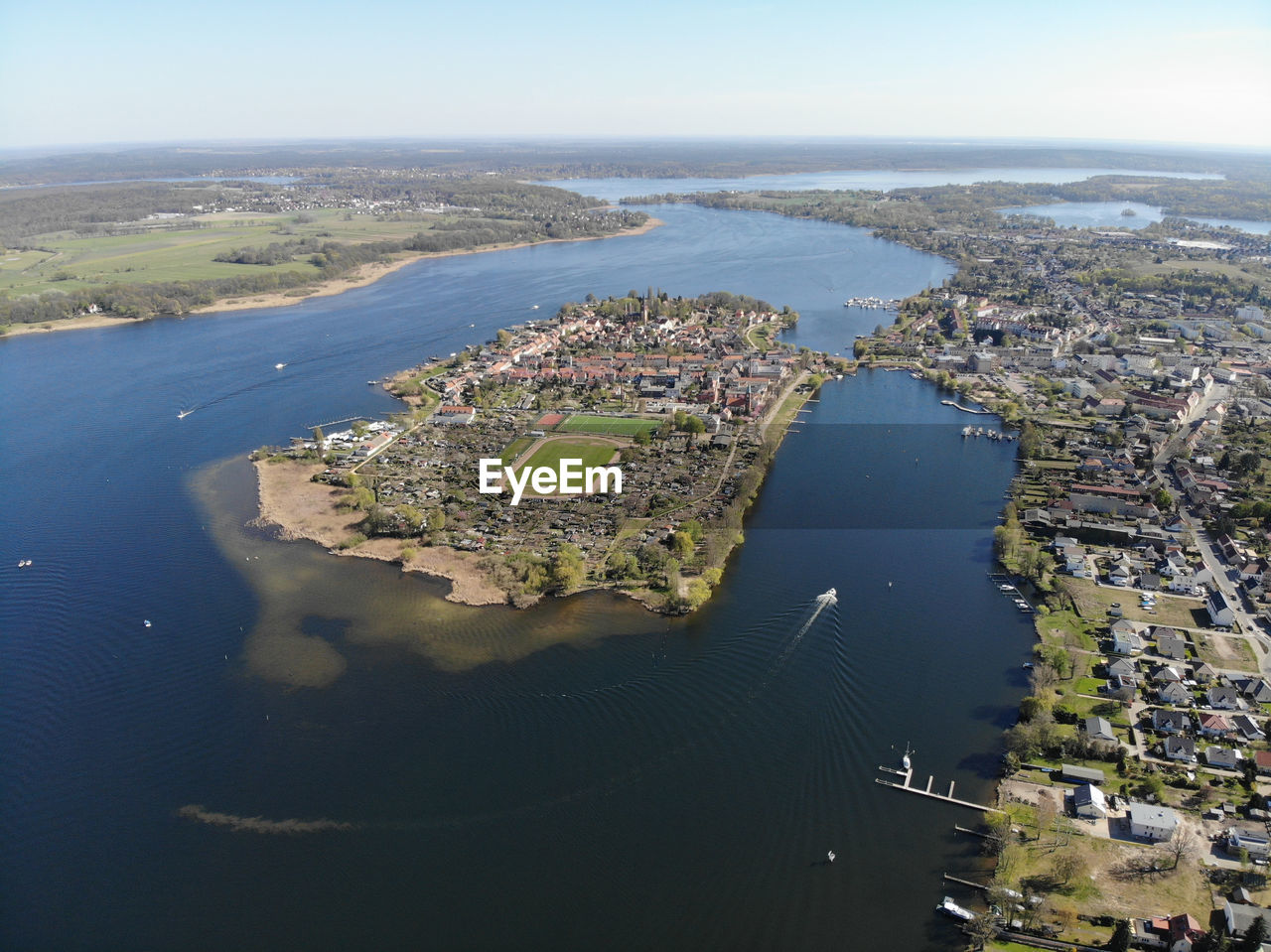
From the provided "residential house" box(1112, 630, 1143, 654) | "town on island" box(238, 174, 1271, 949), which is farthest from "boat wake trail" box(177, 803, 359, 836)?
"residential house" box(1112, 630, 1143, 654)

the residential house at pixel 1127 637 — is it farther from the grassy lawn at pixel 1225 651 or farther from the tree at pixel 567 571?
the tree at pixel 567 571

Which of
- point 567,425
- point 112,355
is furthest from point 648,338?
point 112,355

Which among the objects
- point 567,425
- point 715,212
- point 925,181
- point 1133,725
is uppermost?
point 925,181

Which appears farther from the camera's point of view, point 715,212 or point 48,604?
point 715,212

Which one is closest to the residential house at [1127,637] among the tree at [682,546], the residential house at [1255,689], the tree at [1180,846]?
the residential house at [1255,689]

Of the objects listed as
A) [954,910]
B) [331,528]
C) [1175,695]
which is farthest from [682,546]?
[1175,695]

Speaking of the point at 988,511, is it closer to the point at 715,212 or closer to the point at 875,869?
the point at 875,869
